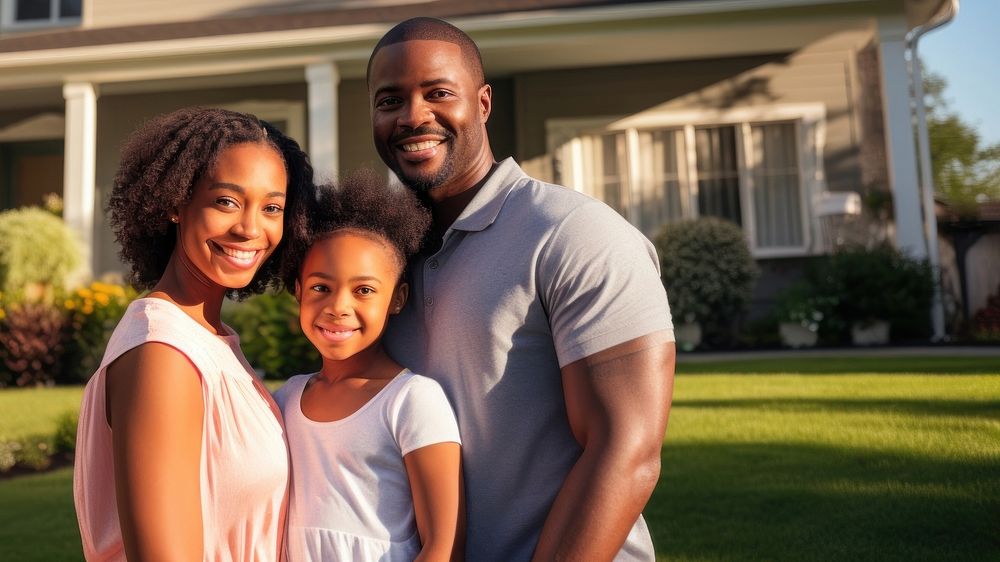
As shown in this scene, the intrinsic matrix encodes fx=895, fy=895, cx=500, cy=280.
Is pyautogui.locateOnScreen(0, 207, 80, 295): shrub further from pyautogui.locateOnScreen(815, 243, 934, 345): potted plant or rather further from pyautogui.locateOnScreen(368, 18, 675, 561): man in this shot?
pyautogui.locateOnScreen(368, 18, 675, 561): man

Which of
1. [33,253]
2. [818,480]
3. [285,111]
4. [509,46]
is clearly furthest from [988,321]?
[33,253]

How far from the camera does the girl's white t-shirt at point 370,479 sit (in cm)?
184

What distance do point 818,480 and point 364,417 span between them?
3.15 m

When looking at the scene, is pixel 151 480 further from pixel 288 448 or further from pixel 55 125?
pixel 55 125

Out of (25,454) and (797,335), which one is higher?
(797,335)

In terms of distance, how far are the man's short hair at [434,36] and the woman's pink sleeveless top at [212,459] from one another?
80 centimetres

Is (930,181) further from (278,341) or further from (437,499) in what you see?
(437,499)

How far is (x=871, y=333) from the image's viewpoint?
10.1 m

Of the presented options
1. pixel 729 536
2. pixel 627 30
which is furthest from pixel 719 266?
pixel 729 536

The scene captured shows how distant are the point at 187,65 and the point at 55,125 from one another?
11.9 ft

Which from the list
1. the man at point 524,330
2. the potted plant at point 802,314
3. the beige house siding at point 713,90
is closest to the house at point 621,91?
the beige house siding at point 713,90

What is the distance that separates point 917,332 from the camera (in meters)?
10.2

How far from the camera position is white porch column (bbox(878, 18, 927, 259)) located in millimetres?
10266

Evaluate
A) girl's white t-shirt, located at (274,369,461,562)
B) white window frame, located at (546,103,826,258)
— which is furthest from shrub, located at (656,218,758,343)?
girl's white t-shirt, located at (274,369,461,562)
